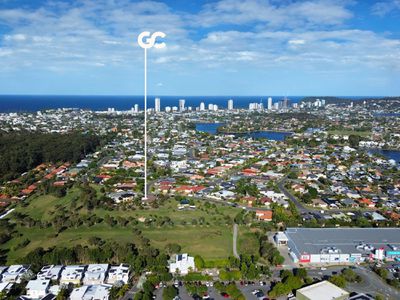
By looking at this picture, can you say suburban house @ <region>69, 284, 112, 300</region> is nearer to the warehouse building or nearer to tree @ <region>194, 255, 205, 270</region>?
tree @ <region>194, 255, 205, 270</region>

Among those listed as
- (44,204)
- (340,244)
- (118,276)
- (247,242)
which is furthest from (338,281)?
(44,204)

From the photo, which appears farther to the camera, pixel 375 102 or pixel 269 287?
pixel 375 102

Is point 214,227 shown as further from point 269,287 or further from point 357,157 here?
point 357,157

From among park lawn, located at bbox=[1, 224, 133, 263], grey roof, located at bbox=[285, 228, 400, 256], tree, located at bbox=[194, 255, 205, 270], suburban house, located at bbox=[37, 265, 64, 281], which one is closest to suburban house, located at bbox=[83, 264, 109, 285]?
suburban house, located at bbox=[37, 265, 64, 281]

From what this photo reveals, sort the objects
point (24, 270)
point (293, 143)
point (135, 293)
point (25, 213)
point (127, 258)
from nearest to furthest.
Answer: point (135, 293), point (24, 270), point (127, 258), point (25, 213), point (293, 143)

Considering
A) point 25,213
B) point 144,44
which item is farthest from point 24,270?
point 144,44

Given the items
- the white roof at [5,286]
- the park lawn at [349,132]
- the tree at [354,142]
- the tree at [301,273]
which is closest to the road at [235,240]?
the tree at [301,273]

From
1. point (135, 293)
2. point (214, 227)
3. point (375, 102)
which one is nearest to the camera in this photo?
point (135, 293)

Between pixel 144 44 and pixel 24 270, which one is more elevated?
pixel 144 44
